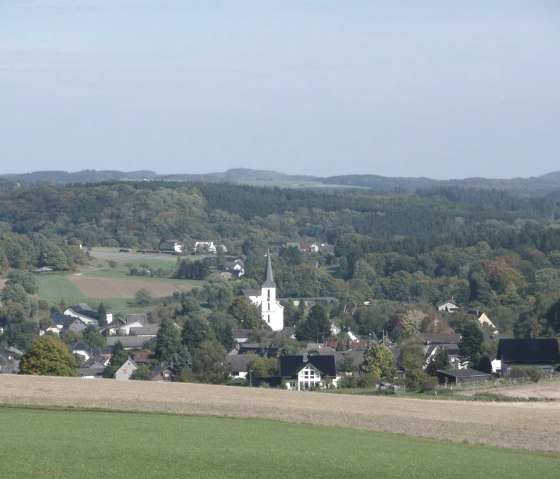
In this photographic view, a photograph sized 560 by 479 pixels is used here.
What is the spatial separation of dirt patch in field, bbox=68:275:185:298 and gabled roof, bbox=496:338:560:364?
40372 millimetres

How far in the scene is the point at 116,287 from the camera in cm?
10488

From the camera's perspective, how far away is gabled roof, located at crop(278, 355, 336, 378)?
2442 inches

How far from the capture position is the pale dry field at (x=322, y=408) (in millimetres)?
31922

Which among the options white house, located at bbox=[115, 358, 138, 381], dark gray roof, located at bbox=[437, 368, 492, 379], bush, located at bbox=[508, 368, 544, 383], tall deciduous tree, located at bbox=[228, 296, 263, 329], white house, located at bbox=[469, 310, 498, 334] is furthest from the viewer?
white house, located at bbox=[469, 310, 498, 334]

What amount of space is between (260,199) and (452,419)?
14968 cm

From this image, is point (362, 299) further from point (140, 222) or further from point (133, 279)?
point (140, 222)

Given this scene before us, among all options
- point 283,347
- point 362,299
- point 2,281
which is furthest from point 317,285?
point 283,347

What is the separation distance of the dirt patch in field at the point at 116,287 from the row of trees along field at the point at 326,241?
3789 millimetres

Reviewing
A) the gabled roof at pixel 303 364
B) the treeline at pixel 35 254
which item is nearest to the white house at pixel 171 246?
the treeline at pixel 35 254

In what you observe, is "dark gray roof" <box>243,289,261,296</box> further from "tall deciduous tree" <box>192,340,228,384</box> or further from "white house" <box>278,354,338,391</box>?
"tall deciduous tree" <box>192,340,228,384</box>

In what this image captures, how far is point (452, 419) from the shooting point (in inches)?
1361

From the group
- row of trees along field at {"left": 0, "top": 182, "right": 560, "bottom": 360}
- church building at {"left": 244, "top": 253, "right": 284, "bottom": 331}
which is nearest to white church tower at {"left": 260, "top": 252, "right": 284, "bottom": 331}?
church building at {"left": 244, "top": 253, "right": 284, "bottom": 331}

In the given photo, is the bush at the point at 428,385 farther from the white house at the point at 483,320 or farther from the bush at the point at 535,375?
the white house at the point at 483,320

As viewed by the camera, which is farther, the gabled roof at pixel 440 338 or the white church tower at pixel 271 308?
the white church tower at pixel 271 308
